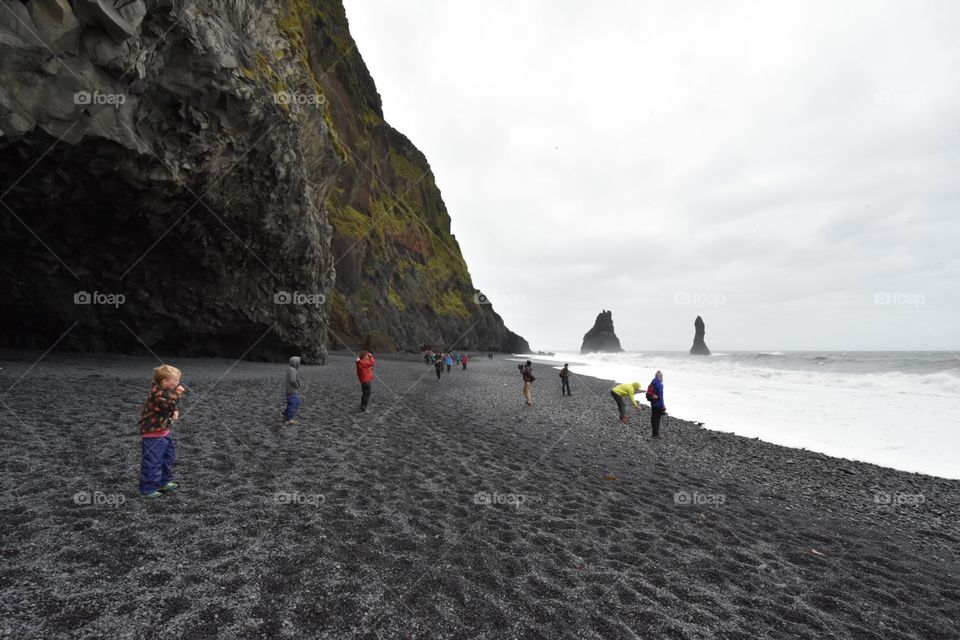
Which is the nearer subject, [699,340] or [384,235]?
[384,235]

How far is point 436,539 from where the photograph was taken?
5500 millimetres

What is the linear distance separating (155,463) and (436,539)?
4.27m

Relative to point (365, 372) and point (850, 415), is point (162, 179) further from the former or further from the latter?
point (850, 415)

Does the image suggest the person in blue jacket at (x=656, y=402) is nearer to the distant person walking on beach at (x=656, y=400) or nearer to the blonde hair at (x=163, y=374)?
the distant person walking on beach at (x=656, y=400)

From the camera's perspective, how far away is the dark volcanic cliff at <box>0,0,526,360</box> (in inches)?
484

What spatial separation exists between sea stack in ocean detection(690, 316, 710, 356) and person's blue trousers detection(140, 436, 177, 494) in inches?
7774

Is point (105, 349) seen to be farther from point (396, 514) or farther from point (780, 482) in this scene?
point (780, 482)

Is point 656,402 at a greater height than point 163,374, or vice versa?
point 163,374

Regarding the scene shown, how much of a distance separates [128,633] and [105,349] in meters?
28.5

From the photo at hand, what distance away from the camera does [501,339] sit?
109m

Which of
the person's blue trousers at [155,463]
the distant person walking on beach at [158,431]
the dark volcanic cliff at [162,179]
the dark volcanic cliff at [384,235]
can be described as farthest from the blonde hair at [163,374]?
the dark volcanic cliff at [384,235]

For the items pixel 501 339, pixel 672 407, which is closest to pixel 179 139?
pixel 672 407

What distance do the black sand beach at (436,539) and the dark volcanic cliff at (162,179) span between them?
30.0ft

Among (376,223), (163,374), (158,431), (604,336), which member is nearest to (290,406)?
(158,431)
